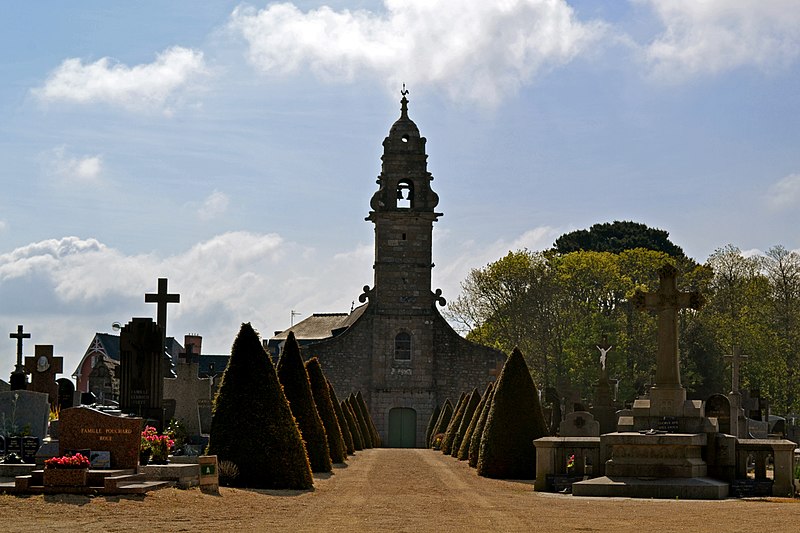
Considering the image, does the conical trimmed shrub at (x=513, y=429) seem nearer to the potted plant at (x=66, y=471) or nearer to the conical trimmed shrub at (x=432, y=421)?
the potted plant at (x=66, y=471)

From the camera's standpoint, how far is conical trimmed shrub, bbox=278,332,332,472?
25422mm

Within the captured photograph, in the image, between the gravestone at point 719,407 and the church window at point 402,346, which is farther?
the church window at point 402,346

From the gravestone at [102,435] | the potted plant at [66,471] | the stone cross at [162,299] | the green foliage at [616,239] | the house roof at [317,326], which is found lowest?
the potted plant at [66,471]

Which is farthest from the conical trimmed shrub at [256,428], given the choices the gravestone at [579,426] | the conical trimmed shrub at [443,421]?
the conical trimmed shrub at [443,421]

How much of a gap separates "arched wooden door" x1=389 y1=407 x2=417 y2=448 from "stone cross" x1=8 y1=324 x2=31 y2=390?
23.8 metres

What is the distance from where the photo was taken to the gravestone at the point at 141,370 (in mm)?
24141

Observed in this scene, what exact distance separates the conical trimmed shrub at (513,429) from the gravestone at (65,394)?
33.9 feet

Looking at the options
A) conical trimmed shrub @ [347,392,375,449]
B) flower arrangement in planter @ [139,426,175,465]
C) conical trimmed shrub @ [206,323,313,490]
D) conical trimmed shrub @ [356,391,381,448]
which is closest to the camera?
flower arrangement in planter @ [139,426,175,465]

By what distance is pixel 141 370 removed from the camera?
79.8ft

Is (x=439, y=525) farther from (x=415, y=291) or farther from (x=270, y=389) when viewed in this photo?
(x=415, y=291)

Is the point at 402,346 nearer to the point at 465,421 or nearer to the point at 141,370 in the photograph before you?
the point at 465,421

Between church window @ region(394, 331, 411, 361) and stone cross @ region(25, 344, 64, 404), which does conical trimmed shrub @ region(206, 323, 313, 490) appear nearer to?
stone cross @ region(25, 344, 64, 404)

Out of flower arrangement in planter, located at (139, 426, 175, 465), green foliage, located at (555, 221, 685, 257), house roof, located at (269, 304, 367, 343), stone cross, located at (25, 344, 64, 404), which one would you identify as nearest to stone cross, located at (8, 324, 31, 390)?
stone cross, located at (25, 344, 64, 404)

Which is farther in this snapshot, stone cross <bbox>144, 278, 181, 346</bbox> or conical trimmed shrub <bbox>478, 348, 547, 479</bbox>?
stone cross <bbox>144, 278, 181, 346</bbox>
